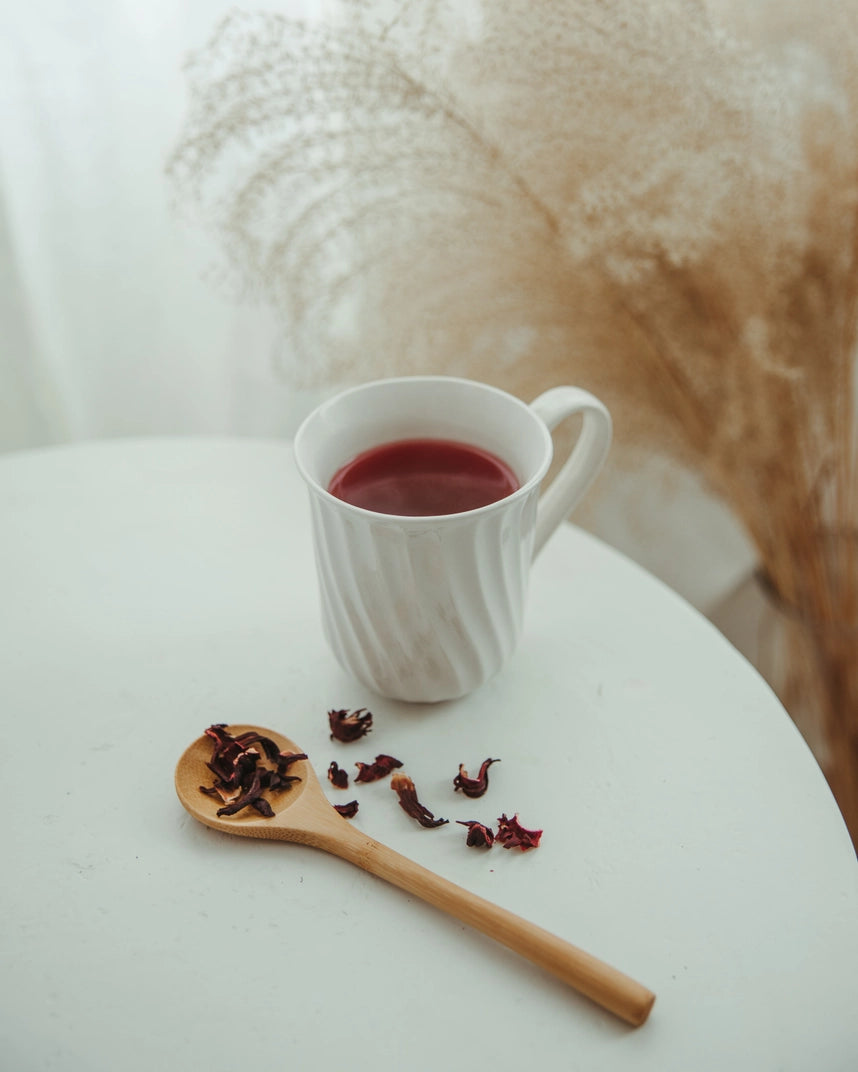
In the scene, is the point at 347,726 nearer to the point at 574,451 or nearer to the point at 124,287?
the point at 574,451

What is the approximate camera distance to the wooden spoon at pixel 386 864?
15.8 inches

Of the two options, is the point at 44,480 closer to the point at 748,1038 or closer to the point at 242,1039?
the point at 242,1039

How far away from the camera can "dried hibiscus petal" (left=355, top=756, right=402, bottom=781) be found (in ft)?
1.66

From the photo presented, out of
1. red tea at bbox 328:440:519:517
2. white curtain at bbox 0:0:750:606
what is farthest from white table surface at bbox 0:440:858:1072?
white curtain at bbox 0:0:750:606

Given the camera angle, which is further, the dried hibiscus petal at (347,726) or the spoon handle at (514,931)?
the dried hibiscus petal at (347,726)

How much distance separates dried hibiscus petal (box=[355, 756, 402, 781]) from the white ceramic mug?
0.04 meters

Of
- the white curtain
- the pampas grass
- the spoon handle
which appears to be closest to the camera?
the spoon handle

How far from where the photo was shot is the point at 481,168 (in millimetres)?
766

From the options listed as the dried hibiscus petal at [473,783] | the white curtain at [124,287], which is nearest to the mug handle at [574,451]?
the dried hibiscus petal at [473,783]

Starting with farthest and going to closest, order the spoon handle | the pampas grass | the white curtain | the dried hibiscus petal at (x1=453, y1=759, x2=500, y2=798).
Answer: the white curtain, the pampas grass, the dried hibiscus petal at (x1=453, y1=759, x2=500, y2=798), the spoon handle

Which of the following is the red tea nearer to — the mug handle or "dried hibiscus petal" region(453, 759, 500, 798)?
the mug handle

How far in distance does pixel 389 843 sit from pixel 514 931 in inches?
3.4

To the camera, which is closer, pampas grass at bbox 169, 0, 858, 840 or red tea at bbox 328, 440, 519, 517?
red tea at bbox 328, 440, 519, 517

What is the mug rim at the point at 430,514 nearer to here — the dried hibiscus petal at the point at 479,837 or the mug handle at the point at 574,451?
the mug handle at the point at 574,451
